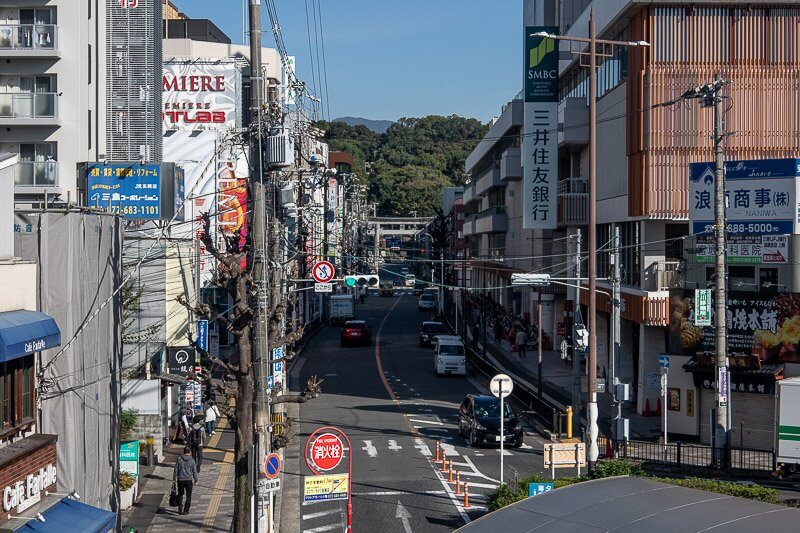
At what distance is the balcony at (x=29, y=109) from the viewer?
1439 inches

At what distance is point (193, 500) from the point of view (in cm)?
2452

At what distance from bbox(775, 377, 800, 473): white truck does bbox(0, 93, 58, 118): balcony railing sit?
26.2 m

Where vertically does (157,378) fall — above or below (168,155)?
below

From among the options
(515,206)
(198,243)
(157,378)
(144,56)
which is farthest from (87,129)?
(515,206)

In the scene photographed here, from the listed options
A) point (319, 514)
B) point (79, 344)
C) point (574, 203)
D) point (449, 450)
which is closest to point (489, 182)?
point (574, 203)

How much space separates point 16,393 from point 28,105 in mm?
24658

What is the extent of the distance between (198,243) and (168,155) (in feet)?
54.8

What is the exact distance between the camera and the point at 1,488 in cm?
1345

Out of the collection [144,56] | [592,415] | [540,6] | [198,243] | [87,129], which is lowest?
[592,415]

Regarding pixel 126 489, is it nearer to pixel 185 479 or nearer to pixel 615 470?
pixel 185 479

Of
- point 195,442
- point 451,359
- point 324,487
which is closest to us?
point 324,487

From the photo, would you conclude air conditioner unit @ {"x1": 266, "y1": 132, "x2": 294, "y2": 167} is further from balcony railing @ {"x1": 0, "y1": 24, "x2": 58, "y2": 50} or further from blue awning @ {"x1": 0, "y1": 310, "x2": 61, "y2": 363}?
balcony railing @ {"x1": 0, "y1": 24, "x2": 58, "y2": 50}

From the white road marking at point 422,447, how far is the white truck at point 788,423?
9878 mm

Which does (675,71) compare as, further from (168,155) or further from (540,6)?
(540,6)
